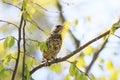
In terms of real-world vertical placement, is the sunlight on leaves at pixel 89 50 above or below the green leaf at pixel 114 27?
below

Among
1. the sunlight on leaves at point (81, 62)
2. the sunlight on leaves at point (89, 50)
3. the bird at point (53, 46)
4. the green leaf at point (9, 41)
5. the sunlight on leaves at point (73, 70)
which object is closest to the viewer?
the green leaf at point (9, 41)

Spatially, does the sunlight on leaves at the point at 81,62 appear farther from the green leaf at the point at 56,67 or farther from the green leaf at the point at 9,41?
the green leaf at the point at 9,41

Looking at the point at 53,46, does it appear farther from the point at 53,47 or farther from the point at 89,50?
the point at 89,50

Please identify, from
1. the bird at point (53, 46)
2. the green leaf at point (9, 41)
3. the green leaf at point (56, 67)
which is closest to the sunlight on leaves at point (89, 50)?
the green leaf at point (56, 67)

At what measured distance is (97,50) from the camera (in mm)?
6156

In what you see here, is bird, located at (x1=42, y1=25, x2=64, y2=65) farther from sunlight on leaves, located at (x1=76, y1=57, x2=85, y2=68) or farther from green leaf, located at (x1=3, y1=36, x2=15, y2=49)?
green leaf, located at (x1=3, y1=36, x2=15, y2=49)

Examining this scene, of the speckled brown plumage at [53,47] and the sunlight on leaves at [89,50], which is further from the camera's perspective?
the speckled brown plumage at [53,47]

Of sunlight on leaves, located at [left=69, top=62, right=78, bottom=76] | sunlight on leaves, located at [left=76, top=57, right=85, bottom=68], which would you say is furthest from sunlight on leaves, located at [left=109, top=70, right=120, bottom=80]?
sunlight on leaves, located at [left=69, top=62, right=78, bottom=76]

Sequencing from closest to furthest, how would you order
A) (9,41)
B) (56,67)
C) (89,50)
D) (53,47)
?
(9,41), (56,67), (89,50), (53,47)

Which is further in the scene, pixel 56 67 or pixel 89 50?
pixel 89 50

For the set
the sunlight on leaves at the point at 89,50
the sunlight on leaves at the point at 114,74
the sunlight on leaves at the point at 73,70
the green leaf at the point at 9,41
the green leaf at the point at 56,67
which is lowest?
the sunlight on leaves at the point at 114,74

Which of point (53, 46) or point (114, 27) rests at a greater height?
point (114, 27)

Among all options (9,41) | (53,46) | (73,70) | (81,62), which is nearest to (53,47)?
(53,46)

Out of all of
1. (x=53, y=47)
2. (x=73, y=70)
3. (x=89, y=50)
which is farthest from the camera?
(x=53, y=47)
